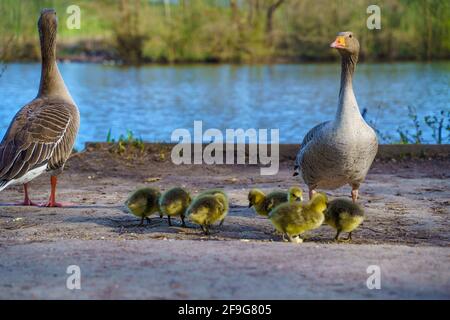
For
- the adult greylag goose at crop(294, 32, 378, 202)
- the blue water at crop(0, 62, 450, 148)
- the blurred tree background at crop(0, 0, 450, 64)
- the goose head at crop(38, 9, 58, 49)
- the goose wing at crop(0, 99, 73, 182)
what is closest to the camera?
the adult greylag goose at crop(294, 32, 378, 202)

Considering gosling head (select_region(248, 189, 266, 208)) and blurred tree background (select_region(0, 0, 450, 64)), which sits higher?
blurred tree background (select_region(0, 0, 450, 64))

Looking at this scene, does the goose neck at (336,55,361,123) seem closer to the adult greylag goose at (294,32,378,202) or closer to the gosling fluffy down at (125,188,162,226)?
the adult greylag goose at (294,32,378,202)

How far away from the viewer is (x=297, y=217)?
6.13m

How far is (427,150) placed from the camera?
11250 mm

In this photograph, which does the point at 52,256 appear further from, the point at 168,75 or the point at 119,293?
the point at 168,75

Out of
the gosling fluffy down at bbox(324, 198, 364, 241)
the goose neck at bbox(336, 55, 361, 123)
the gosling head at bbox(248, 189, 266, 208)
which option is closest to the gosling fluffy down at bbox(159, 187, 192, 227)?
the gosling head at bbox(248, 189, 266, 208)

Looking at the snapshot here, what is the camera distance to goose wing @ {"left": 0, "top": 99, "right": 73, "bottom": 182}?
7.32 meters

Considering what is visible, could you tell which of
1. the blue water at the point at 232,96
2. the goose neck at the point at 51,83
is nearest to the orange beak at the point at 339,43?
the goose neck at the point at 51,83

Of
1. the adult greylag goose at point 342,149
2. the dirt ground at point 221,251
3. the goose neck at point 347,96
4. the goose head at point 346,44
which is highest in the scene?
the goose head at point 346,44

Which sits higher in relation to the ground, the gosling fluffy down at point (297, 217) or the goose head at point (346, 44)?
the goose head at point (346, 44)

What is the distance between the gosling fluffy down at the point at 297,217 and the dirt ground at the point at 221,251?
0.18 m

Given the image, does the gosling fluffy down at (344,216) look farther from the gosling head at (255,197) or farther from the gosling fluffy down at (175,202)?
the gosling fluffy down at (175,202)

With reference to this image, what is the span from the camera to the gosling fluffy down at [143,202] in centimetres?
689

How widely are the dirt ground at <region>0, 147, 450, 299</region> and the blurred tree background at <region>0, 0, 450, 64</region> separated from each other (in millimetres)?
23980
